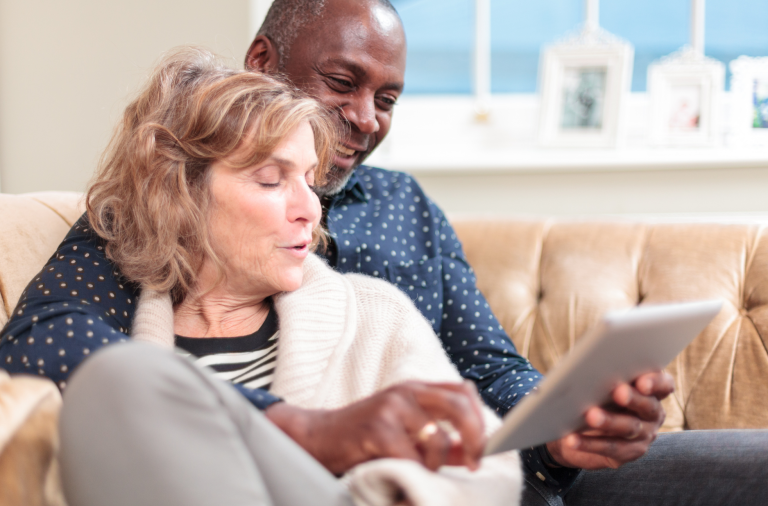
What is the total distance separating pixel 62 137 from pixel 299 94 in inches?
48.0

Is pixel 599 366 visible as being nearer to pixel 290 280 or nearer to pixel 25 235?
pixel 290 280

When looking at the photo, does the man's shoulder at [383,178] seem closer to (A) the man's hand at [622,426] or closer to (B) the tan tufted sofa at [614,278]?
(B) the tan tufted sofa at [614,278]

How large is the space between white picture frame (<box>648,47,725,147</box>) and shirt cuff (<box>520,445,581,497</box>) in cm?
134

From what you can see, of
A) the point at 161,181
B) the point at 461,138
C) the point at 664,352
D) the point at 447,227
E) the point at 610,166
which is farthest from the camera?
the point at 461,138

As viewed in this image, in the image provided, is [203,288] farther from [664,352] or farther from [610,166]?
[610,166]

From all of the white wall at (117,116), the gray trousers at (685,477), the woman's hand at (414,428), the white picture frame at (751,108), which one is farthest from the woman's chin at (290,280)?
the white picture frame at (751,108)

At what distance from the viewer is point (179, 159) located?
1.17 meters

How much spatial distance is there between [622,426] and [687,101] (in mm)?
1530

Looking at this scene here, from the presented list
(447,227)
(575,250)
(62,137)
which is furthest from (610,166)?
(62,137)

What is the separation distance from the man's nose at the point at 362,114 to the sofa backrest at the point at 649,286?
0.44m

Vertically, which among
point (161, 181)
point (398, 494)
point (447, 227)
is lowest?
point (398, 494)

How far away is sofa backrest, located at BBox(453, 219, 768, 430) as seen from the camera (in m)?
1.45

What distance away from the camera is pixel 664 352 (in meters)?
0.88

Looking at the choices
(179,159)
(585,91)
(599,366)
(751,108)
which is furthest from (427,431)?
(751,108)
